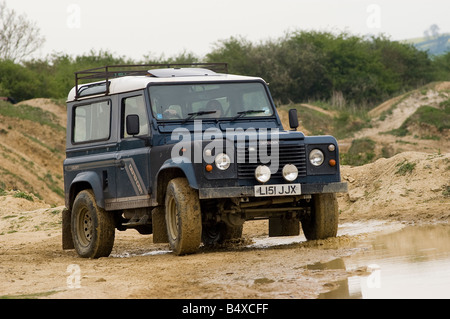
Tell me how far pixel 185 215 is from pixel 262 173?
0.99 m

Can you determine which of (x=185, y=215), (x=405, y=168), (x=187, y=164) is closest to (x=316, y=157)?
(x=187, y=164)

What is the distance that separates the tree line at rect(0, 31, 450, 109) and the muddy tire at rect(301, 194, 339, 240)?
1655 inches

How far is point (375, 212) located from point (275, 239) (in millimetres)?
2691

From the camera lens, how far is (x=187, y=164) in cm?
1014

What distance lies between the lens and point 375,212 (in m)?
15.2

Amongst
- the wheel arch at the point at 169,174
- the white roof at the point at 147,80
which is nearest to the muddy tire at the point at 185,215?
the wheel arch at the point at 169,174

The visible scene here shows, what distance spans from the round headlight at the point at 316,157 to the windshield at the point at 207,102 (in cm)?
137

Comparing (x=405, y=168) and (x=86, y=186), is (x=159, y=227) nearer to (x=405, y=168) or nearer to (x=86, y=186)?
(x=86, y=186)

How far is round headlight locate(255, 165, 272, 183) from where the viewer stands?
10109 mm

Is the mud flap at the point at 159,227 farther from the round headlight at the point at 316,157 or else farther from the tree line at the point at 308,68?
the tree line at the point at 308,68

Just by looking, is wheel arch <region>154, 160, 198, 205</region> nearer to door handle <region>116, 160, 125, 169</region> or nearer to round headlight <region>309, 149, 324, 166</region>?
door handle <region>116, 160, 125, 169</region>

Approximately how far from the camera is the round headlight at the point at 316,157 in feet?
34.1
